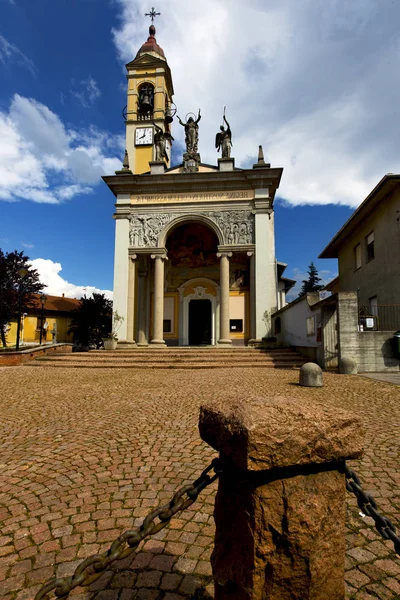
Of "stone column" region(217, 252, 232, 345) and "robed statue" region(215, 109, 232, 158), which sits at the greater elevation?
"robed statue" region(215, 109, 232, 158)

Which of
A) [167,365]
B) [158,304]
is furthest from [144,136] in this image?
[167,365]

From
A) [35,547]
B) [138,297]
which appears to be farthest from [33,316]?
[35,547]

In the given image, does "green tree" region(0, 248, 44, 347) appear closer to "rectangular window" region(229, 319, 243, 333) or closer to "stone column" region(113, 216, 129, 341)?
"stone column" region(113, 216, 129, 341)

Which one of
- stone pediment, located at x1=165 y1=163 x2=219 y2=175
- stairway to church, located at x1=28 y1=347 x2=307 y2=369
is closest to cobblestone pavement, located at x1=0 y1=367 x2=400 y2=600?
stairway to church, located at x1=28 y1=347 x2=307 y2=369

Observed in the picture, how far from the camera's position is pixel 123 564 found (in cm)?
200

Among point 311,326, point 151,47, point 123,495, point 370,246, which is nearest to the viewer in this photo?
point 123,495

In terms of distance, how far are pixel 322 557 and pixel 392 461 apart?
100 inches

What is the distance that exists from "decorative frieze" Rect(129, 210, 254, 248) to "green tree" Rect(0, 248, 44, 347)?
24.8 ft

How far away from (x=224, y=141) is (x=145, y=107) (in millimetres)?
10635

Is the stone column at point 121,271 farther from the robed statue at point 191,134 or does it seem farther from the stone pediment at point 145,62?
the stone pediment at point 145,62

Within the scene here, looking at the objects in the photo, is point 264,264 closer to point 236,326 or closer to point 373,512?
point 236,326

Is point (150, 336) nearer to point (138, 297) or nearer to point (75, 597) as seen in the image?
point (138, 297)

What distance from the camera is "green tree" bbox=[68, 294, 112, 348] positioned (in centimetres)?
2659

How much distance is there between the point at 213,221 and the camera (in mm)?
19953
